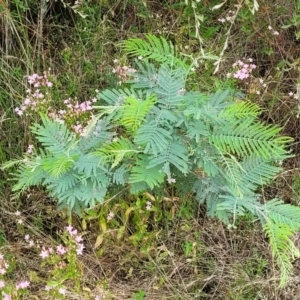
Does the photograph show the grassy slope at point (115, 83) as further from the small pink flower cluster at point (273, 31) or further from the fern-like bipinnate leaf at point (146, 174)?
the fern-like bipinnate leaf at point (146, 174)

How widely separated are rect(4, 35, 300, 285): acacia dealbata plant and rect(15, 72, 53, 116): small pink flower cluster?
0.24 m

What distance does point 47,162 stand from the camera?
1656 millimetres

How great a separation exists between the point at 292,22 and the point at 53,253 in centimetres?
126

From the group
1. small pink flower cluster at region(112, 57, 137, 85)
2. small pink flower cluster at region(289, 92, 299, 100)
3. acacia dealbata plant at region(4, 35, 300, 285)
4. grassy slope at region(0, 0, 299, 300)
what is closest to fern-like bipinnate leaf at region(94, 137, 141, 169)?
acacia dealbata plant at region(4, 35, 300, 285)

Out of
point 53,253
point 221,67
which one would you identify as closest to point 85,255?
point 53,253

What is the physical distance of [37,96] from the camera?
2012mm

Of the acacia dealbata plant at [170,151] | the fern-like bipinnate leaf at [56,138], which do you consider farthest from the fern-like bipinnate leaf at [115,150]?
the fern-like bipinnate leaf at [56,138]

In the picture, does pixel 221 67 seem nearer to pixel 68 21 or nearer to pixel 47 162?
pixel 68 21

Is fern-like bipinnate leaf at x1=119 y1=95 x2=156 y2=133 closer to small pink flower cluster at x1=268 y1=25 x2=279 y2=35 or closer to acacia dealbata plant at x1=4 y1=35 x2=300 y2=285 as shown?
acacia dealbata plant at x1=4 y1=35 x2=300 y2=285

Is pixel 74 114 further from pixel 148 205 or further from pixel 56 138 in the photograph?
pixel 148 205

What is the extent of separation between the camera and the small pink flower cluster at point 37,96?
6.56 feet

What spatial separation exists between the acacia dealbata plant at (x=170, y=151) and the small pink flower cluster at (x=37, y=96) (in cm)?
24

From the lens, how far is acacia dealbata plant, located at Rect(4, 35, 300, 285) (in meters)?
1.59

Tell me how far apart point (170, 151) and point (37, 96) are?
25.6 inches
